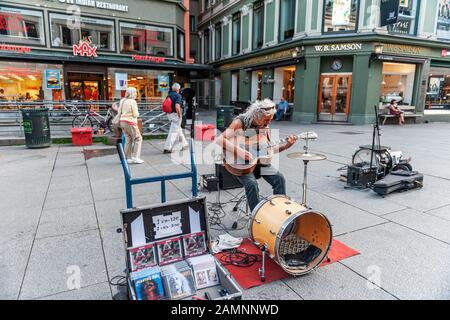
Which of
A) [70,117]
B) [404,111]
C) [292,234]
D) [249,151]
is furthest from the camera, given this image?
[404,111]

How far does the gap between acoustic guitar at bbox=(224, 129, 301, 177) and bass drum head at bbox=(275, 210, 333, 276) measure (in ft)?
3.06

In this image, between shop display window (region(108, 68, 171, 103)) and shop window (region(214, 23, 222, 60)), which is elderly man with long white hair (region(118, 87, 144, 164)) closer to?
shop display window (region(108, 68, 171, 103))

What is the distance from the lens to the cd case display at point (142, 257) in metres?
2.58

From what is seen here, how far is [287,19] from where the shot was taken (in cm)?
1922

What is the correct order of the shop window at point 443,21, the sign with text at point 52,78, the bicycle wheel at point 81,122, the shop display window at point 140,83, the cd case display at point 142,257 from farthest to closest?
the shop display window at point 140,83, the sign with text at point 52,78, the shop window at point 443,21, the bicycle wheel at point 81,122, the cd case display at point 142,257

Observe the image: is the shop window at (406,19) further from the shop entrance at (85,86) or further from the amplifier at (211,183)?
the shop entrance at (85,86)

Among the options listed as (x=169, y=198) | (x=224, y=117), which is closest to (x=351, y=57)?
(x=224, y=117)

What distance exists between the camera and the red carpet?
296 cm

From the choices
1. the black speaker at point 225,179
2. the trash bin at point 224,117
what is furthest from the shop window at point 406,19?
the black speaker at point 225,179

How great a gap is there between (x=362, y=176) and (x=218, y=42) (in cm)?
2605

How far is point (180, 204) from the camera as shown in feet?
9.22

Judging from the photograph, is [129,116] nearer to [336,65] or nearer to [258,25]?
[336,65]

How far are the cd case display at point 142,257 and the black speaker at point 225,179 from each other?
2.88 meters

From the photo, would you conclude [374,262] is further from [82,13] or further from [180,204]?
[82,13]
